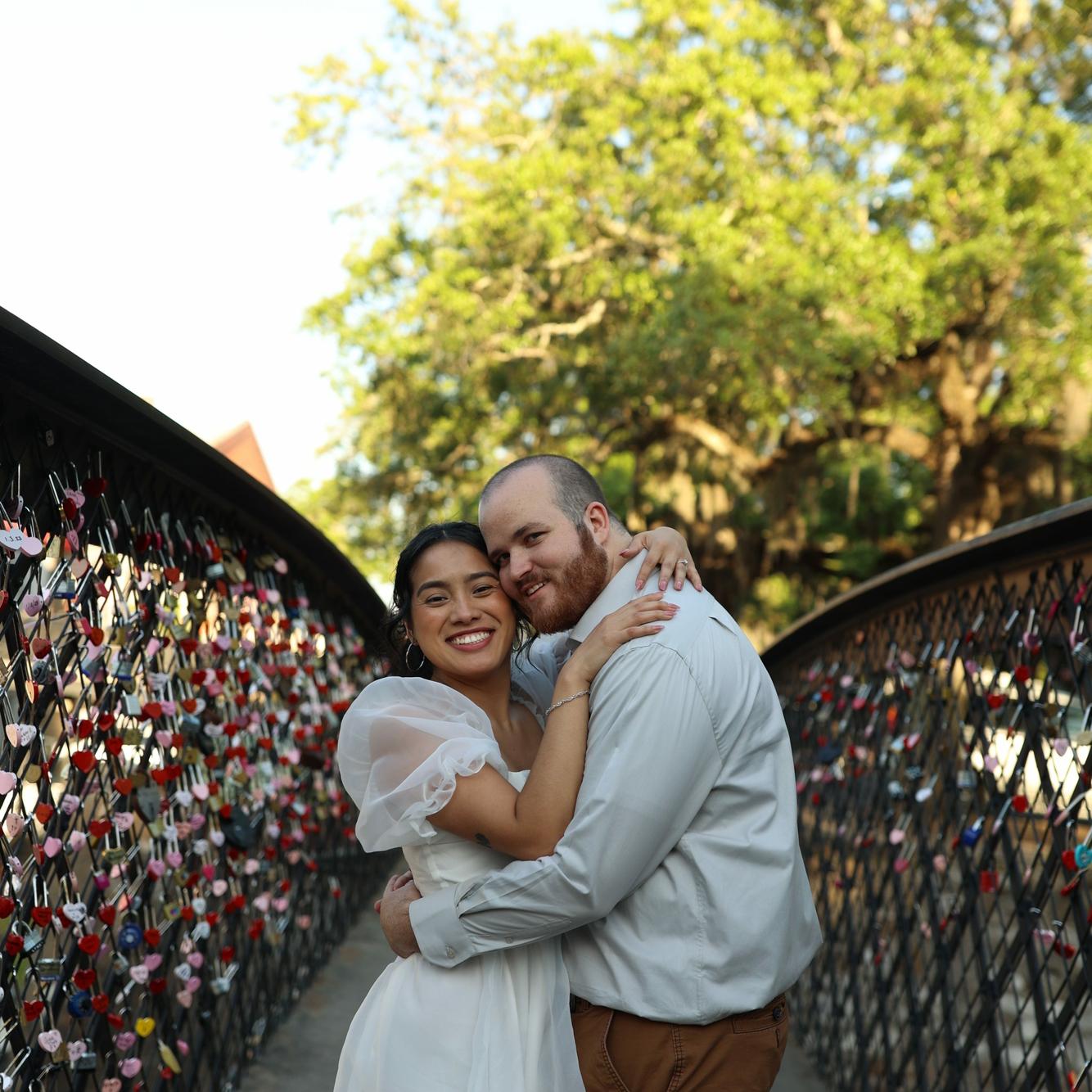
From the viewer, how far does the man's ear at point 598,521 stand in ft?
8.49

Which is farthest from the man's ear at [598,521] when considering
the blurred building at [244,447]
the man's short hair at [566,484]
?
the blurred building at [244,447]

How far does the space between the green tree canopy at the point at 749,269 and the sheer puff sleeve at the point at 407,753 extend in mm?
11613

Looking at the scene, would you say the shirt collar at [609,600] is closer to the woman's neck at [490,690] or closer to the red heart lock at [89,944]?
the woman's neck at [490,690]

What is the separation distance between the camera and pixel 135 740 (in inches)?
111

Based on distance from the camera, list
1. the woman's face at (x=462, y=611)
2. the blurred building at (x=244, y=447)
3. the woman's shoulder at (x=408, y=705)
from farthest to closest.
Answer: the blurred building at (x=244, y=447)
the woman's face at (x=462, y=611)
the woman's shoulder at (x=408, y=705)

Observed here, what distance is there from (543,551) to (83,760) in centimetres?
102

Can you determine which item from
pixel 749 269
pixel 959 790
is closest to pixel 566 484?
pixel 959 790

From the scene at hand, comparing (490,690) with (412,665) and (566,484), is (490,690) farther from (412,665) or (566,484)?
(566,484)

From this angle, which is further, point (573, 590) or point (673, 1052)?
point (573, 590)

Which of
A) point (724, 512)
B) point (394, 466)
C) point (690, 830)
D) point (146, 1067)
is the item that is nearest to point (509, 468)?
point (690, 830)

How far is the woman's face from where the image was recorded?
2.62 metres

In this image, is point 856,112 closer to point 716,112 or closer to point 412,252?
point 716,112

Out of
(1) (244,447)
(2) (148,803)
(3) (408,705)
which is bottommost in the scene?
(2) (148,803)

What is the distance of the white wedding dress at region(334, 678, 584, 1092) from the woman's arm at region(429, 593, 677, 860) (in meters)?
0.04
